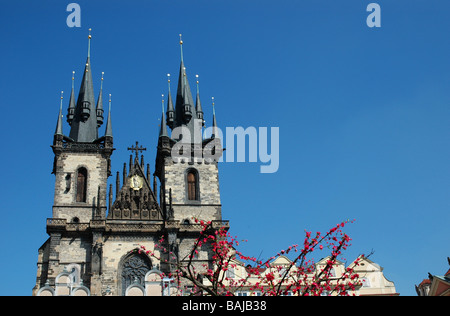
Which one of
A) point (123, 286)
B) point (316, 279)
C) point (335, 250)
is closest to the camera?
point (316, 279)

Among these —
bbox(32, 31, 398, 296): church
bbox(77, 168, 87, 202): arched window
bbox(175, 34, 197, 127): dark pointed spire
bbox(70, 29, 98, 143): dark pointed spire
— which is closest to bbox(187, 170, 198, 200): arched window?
bbox(32, 31, 398, 296): church

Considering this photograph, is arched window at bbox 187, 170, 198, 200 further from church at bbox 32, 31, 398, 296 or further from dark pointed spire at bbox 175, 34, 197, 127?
dark pointed spire at bbox 175, 34, 197, 127

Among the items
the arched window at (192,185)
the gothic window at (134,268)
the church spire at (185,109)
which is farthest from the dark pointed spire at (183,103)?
A: the gothic window at (134,268)

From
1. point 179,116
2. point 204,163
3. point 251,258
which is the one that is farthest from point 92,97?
point 251,258

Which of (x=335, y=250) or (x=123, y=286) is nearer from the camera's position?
(x=335, y=250)

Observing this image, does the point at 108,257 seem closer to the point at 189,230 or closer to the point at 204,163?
the point at 189,230

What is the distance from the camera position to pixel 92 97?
4878 centimetres

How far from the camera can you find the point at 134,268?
39906 mm

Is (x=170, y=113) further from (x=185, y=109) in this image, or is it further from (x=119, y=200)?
(x=119, y=200)

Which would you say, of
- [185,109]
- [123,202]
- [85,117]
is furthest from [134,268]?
[185,109]

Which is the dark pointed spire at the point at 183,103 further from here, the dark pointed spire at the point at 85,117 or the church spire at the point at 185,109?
the dark pointed spire at the point at 85,117

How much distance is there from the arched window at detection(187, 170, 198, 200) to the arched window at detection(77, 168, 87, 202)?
311 inches
